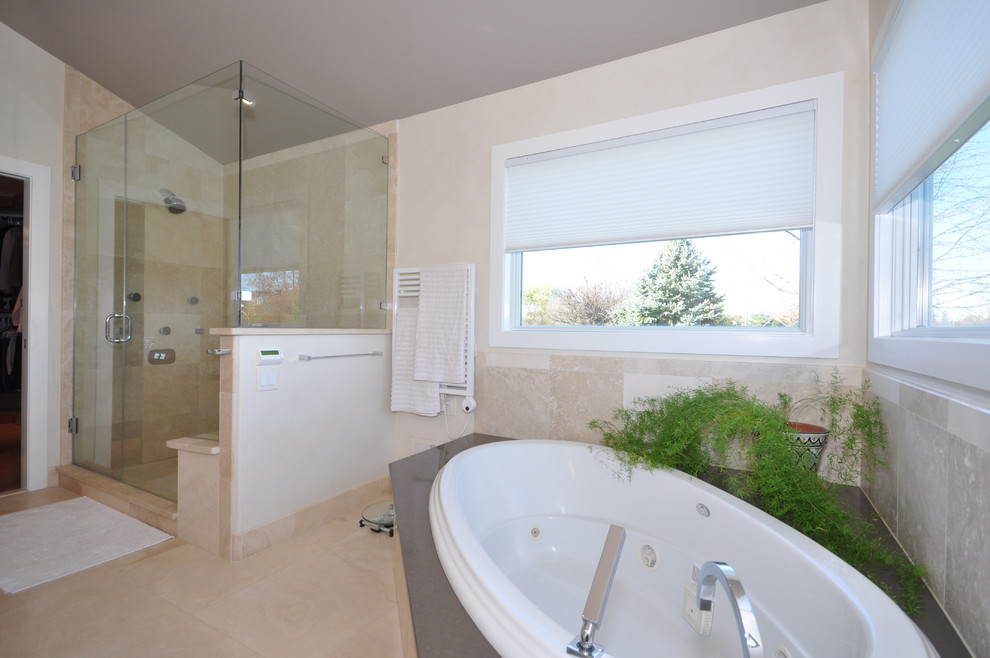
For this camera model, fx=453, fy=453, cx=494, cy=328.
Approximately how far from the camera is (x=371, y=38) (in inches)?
93.8

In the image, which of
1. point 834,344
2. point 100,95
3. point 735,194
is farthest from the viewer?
point 100,95

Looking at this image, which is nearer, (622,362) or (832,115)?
(832,115)

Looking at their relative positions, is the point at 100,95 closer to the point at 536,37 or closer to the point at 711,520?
the point at 536,37

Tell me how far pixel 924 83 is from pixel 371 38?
231 centimetres

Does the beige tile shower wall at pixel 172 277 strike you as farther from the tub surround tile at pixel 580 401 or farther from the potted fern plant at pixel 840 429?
the potted fern plant at pixel 840 429

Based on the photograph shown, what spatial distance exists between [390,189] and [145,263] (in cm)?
158

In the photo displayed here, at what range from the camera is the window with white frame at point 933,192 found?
95cm

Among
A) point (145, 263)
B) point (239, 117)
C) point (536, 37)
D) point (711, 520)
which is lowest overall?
point (711, 520)

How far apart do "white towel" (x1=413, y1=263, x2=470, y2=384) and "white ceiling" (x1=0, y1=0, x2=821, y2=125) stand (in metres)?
1.08

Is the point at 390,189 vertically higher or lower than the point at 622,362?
higher

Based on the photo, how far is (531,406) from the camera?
2457mm

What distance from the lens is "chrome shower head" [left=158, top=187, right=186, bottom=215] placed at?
8.89ft

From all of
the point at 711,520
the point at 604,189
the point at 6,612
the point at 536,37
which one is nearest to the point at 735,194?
the point at 604,189

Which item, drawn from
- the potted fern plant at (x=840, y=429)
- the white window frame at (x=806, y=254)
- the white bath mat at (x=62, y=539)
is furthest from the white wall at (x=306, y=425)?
the potted fern plant at (x=840, y=429)
